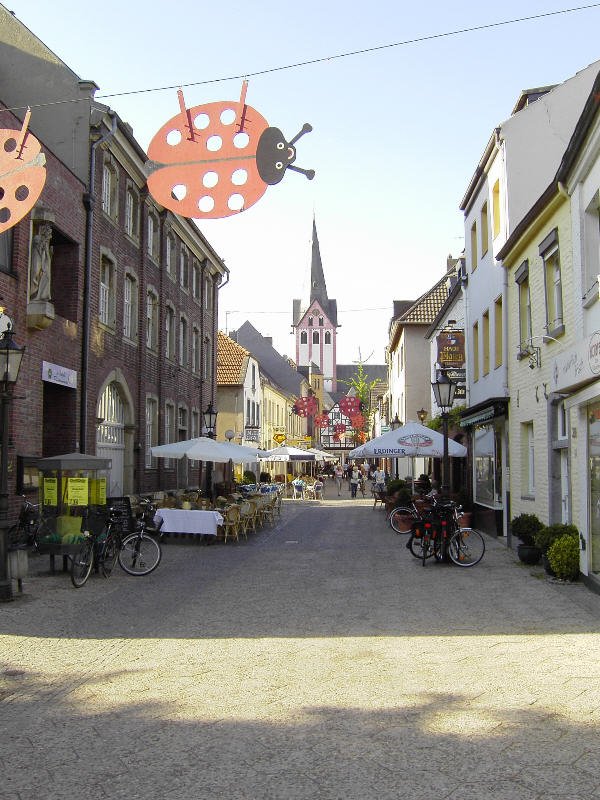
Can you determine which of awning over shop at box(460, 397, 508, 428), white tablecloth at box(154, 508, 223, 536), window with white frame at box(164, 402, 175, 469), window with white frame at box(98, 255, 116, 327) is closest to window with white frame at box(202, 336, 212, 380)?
window with white frame at box(164, 402, 175, 469)

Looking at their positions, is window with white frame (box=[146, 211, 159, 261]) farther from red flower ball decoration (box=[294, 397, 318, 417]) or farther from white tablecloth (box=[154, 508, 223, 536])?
red flower ball decoration (box=[294, 397, 318, 417])

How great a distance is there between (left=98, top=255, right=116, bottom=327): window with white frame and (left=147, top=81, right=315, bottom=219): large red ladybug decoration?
15.7m

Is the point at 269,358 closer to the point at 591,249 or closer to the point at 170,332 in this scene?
the point at 170,332

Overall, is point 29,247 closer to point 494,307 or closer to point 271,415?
point 494,307

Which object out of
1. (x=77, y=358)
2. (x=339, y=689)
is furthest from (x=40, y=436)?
(x=339, y=689)

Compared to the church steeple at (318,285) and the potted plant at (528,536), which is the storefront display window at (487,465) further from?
the church steeple at (318,285)

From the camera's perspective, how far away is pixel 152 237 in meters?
28.2

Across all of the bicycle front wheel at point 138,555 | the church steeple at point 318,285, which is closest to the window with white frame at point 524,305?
the bicycle front wheel at point 138,555

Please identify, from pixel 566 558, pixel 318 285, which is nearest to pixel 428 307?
pixel 566 558

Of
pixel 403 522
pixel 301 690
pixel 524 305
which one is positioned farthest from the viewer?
pixel 403 522

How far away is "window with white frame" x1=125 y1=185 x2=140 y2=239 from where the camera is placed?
2519cm

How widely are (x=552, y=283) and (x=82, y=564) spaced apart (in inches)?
353

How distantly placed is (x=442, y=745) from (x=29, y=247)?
14.6 meters

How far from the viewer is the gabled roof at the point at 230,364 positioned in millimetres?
48281
